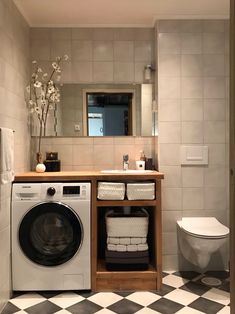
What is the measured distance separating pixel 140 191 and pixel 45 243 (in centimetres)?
87

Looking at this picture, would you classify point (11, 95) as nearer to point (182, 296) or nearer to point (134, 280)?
point (134, 280)

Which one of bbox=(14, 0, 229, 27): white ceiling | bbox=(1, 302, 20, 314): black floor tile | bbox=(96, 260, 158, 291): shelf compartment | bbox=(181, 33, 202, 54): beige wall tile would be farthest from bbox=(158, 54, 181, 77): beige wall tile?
bbox=(1, 302, 20, 314): black floor tile

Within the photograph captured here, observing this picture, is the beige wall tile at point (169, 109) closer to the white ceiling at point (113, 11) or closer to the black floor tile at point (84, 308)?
the white ceiling at point (113, 11)

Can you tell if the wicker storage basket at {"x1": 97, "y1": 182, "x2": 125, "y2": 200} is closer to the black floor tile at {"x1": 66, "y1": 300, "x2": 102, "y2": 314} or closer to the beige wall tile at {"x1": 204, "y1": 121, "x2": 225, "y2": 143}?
the black floor tile at {"x1": 66, "y1": 300, "x2": 102, "y2": 314}

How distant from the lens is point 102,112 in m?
3.20

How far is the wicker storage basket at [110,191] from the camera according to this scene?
2559 mm

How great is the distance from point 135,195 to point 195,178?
757 mm

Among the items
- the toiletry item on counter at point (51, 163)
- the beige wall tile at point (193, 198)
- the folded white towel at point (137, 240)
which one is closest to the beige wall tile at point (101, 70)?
the toiletry item on counter at point (51, 163)

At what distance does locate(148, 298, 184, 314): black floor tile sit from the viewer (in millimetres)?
2252

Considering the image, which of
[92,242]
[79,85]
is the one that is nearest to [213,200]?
[92,242]

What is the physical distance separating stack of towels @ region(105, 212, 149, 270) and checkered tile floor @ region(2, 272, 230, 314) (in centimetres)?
21

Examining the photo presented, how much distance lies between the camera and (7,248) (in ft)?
A: 7.91

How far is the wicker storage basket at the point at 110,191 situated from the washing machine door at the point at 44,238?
267 mm

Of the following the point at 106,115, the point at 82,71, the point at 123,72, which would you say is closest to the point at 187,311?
the point at 106,115
